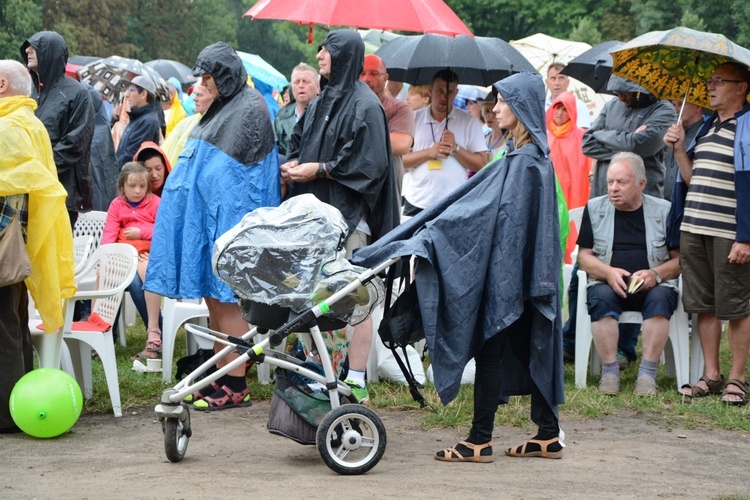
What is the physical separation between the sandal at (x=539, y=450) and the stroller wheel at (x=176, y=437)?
1.67m

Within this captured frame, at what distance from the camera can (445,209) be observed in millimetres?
5578

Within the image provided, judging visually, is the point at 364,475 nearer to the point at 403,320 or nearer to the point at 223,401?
the point at 403,320

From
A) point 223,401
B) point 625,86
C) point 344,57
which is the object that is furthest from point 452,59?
point 223,401

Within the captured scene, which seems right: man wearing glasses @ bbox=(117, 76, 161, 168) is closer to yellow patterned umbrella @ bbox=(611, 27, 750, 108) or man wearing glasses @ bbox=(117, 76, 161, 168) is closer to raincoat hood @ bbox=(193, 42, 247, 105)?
raincoat hood @ bbox=(193, 42, 247, 105)

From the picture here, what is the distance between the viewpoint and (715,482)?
5488 millimetres

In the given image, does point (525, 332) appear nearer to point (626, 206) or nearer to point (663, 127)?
point (626, 206)

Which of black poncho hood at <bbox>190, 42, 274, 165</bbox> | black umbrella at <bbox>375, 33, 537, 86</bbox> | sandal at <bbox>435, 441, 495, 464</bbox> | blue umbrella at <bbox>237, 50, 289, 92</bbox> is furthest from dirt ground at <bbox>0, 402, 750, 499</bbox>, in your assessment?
blue umbrella at <bbox>237, 50, 289, 92</bbox>

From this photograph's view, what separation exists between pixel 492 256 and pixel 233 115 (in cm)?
208

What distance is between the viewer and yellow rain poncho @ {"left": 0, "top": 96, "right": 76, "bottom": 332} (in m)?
6.02

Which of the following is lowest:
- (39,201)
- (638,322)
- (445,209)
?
(638,322)

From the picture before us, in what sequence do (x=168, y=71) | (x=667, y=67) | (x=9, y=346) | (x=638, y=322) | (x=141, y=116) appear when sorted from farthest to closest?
(x=168, y=71) → (x=141, y=116) → (x=667, y=67) → (x=638, y=322) → (x=9, y=346)

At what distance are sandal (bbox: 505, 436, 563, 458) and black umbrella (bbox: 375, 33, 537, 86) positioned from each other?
4573 mm

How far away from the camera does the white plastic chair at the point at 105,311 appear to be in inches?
267

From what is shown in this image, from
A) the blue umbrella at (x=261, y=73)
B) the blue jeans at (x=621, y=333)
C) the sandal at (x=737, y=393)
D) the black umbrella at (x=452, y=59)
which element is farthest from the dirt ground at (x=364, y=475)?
the blue umbrella at (x=261, y=73)
